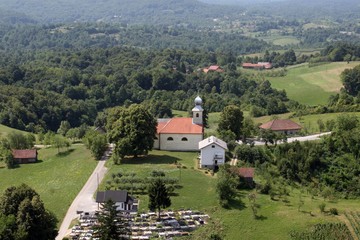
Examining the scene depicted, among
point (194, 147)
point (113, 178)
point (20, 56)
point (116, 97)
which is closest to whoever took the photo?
point (113, 178)

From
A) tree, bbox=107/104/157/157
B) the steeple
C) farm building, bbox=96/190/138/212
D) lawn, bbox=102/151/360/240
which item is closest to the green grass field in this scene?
the steeple

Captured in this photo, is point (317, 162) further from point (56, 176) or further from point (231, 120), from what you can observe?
point (56, 176)

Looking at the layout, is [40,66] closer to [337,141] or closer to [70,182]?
[70,182]

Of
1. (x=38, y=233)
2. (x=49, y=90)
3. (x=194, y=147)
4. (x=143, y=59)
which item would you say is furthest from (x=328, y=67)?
(x=38, y=233)

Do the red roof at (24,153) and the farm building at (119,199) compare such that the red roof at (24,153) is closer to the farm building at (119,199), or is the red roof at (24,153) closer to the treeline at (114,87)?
the farm building at (119,199)

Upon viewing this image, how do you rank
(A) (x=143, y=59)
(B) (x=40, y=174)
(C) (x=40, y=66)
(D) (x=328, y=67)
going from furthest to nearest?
1. (A) (x=143, y=59)
2. (C) (x=40, y=66)
3. (D) (x=328, y=67)
4. (B) (x=40, y=174)

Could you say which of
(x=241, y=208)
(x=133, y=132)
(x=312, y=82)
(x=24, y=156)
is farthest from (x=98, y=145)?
(x=312, y=82)

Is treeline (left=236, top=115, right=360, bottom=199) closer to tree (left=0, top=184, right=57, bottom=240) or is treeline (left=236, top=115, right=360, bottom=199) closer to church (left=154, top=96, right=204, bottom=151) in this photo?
church (left=154, top=96, right=204, bottom=151)
